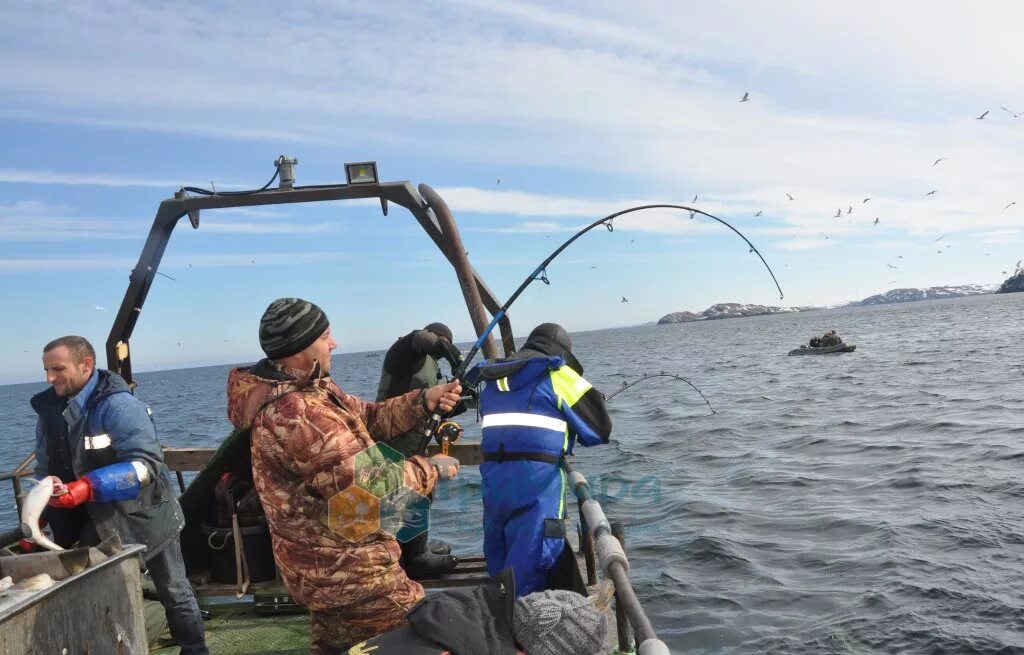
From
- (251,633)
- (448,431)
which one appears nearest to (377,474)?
(448,431)

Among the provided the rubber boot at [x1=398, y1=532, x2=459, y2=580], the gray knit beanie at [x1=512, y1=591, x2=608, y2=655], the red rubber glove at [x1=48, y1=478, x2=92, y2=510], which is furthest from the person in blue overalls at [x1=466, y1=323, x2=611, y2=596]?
the red rubber glove at [x1=48, y1=478, x2=92, y2=510]

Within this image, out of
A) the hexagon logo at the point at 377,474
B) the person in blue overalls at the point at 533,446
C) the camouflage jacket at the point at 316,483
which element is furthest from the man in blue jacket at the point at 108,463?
the hexagon logo at the point at 377,474

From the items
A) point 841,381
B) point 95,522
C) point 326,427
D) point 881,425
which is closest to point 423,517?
point 326,427

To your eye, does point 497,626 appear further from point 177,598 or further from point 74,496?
point 177,598

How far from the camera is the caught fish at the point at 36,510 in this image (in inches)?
140

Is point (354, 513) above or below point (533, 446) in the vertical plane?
above

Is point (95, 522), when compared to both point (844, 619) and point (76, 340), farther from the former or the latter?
point (844, 619)

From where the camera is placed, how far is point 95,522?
4.11 metres

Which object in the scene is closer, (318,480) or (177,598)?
(318,480)

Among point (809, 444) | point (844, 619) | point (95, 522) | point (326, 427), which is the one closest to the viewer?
point (326, 427)

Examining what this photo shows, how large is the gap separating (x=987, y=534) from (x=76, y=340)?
36.3 ft

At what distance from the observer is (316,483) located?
266 cm

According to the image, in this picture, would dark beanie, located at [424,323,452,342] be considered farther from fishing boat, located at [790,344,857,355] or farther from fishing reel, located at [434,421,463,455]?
fishing boat, located at [790,344,857,355]

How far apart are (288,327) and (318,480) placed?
2.00 ft
